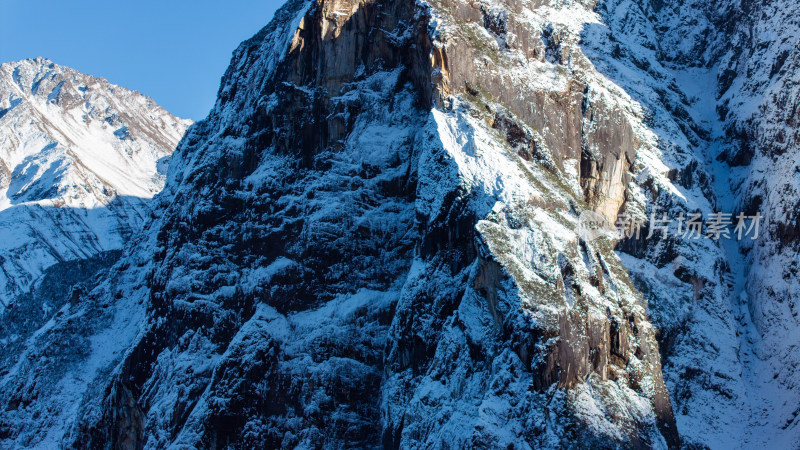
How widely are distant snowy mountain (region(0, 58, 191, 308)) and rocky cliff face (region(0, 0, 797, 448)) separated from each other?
104 ft

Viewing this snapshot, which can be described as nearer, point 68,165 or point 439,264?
point 439,264

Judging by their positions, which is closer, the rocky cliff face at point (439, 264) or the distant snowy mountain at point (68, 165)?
the rocky cliff face at point (439, 264)

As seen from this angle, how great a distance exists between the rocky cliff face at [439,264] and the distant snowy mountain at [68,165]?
31639 mm

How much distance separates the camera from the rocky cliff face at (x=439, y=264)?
48.5 m

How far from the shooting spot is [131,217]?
13412 centimetres

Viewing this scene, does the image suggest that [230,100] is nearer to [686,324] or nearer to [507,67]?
[507,67]

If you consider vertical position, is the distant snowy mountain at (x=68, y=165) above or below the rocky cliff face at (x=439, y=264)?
below

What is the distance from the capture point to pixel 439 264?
5391 cm

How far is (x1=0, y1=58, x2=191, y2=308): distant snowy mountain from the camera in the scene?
385 ft

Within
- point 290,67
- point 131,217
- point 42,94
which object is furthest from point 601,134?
point 42,94

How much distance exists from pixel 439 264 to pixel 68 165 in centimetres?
9823

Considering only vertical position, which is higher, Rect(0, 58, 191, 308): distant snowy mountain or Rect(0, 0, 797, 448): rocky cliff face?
Rect(0, 0, 797, 448): rocky cliff face

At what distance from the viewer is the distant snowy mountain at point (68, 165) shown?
117 meters

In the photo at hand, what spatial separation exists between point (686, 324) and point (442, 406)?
22.8 metres
